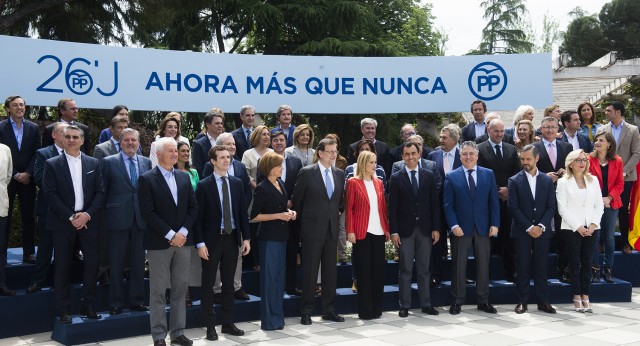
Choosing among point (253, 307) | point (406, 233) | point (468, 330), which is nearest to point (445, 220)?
point (406, 233)

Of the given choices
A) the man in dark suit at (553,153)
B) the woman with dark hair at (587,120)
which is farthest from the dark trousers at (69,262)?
the woman with dark hair at (587,120)

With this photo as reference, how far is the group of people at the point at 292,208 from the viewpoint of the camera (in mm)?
5832

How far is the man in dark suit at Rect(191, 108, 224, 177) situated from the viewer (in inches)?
279

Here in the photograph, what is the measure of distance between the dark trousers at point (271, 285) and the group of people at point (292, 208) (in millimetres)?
13

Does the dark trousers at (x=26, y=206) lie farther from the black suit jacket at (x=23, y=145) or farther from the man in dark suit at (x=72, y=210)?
the man in dark suit at (x=72, y=210)

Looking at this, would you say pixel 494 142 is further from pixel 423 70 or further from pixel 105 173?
pixel 105 173

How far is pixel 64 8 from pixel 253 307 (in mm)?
7526

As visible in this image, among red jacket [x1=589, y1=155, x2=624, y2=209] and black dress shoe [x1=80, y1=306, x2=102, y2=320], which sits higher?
red jacket [x1=589, y1=155, x2=624, y2=209]

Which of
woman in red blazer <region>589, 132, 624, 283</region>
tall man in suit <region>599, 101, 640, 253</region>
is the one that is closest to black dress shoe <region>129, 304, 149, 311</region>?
woman in red blazer <region>589, 132, 624, 283</region>

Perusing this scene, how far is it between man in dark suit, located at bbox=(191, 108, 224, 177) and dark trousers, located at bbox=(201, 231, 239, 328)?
4.25 ft

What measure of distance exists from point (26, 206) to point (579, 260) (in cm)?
554

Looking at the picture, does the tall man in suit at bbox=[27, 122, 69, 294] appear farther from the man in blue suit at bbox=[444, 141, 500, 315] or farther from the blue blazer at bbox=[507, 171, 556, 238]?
the blue blazer at bbox=[507, 171, 556, 238]

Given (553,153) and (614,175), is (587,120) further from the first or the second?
(553,153)

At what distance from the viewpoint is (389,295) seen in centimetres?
729
